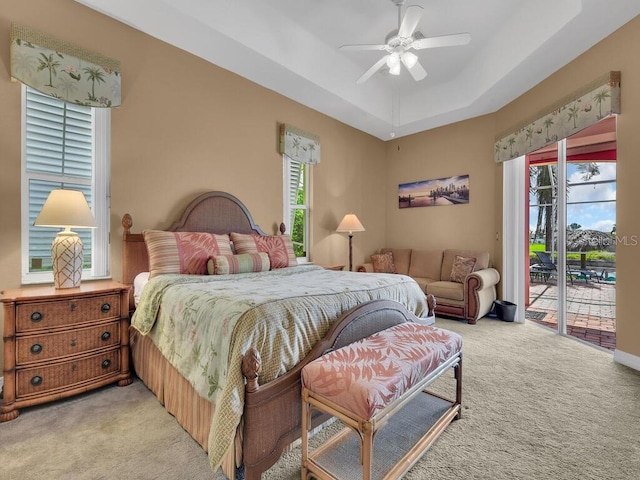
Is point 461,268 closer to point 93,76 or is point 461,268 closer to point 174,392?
point 174,392

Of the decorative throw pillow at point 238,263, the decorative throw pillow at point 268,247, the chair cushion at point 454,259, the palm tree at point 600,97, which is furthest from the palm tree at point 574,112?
the decorative throw pillow at point 238,263

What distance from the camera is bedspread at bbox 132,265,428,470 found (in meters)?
1.29

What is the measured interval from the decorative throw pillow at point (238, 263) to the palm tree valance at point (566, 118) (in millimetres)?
3382

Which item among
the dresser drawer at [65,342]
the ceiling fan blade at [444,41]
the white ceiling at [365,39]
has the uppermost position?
the white ceiling at [365,39]

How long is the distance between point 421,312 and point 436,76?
3556mm

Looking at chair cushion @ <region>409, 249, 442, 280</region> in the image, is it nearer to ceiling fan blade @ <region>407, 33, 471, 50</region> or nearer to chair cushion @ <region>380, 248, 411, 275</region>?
chair cushion @ <region>380, 248, 411, 275</region>

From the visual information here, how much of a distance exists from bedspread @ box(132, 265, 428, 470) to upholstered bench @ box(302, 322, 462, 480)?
184 mm

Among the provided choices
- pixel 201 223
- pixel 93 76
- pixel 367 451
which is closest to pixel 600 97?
pixel 367 451

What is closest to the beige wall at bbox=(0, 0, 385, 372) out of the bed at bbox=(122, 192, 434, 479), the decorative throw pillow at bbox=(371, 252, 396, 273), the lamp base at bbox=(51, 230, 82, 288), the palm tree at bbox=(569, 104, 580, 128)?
the lamp base at bbox=(51, 230, 82, 288)

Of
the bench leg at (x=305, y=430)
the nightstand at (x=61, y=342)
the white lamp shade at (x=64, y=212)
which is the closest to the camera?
the bench leg at (x=305, y=430)

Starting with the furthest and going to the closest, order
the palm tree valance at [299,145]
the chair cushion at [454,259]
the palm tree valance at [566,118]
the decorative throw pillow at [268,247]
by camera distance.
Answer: the chair cushion at [454,259] < the palm tree valance at [299,145] < the decorative throw pillow at [268,247] < the palm tree valance at [566,118]

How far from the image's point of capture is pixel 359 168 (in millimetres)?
5254

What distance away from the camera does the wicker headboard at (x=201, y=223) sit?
266cm

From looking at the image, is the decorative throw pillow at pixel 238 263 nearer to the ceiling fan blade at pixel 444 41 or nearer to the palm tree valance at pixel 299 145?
the palm tree valance at pixel 299 145
